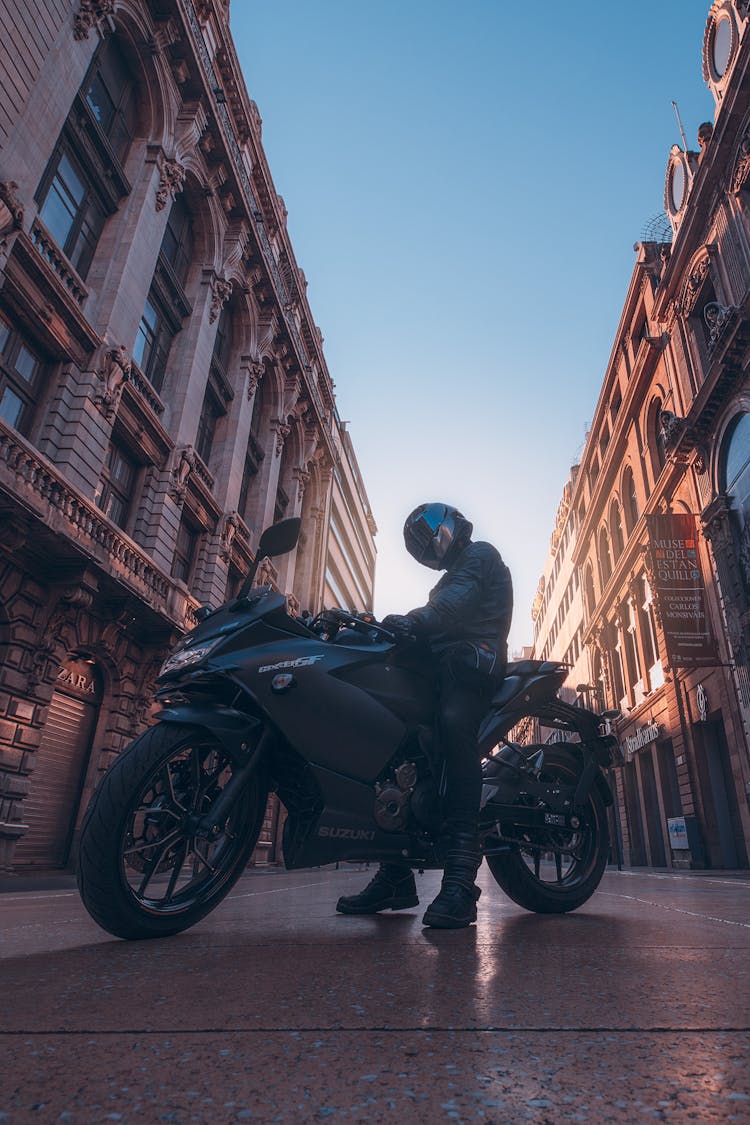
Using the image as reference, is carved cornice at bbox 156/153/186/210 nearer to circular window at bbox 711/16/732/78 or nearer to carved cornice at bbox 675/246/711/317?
circular window at bbox 711/16/732/78

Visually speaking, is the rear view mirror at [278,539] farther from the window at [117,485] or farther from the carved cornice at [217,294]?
the carved cornice at [217,294]

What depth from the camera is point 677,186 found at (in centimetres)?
2214

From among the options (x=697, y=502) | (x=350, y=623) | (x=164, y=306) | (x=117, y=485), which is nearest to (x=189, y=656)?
(x=350, y=623)

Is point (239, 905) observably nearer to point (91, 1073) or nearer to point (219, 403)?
point (91, 1073)

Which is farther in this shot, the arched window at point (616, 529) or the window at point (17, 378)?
the arched window at point (616, 529)

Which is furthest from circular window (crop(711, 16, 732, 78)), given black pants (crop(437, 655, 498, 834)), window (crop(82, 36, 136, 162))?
black pants (crop(437, 655, 498, 834))

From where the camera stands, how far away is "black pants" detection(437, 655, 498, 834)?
8.78 feet

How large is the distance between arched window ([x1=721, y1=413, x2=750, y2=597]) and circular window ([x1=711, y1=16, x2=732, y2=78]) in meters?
9.45

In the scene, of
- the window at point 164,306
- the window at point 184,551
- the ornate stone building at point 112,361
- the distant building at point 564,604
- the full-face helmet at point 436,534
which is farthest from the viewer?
the distant building at point 564,604

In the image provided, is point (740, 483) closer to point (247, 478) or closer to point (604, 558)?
point (604, 558)

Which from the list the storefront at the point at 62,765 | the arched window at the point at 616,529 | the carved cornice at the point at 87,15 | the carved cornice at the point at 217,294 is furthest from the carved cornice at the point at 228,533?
the arched window at the point at 616,529

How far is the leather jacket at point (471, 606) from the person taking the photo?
291cm

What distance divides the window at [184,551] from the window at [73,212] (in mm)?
6416

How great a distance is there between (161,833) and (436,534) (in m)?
1.82
